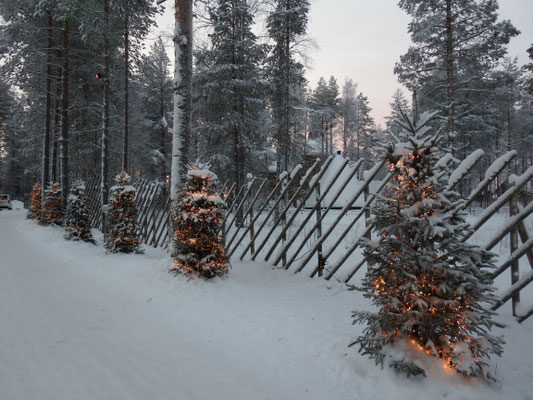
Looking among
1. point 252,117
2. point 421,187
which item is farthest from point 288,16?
point 421,187

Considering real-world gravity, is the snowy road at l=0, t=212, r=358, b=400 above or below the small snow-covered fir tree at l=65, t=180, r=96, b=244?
below

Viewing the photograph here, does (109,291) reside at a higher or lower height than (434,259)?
lower

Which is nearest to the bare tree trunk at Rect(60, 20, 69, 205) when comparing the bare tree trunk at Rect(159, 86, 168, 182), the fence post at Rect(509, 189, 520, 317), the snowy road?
the snowy road

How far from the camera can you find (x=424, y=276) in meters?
2.57

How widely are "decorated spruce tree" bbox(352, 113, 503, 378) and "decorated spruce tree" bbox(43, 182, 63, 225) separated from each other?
47.9ft

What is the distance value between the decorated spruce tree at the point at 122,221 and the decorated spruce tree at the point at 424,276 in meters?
7.17

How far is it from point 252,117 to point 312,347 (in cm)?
1397

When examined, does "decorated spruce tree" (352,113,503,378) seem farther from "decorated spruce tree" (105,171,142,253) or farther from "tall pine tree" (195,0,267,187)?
"tall pine tree" (195,0,267,187)

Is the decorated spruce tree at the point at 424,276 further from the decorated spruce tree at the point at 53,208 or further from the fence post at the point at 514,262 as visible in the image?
the decorated spruce tree at the point at 53,208

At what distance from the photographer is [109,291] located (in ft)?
17.5

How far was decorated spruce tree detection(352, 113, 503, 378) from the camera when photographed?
2.44 m

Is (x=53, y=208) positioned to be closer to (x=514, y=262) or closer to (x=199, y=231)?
(x=199, y=231)

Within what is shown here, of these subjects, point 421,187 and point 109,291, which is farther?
point 109,291

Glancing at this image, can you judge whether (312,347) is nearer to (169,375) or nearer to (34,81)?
(169,375)
